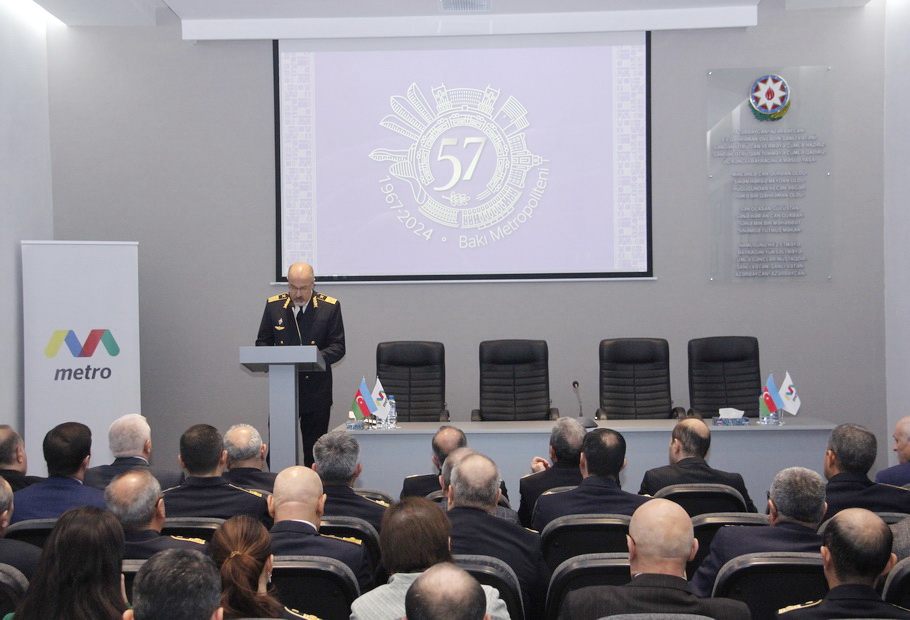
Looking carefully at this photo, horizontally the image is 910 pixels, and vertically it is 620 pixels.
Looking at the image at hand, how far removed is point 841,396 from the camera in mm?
6891

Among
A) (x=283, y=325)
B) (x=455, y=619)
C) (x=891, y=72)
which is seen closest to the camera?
(x=455, y=619)

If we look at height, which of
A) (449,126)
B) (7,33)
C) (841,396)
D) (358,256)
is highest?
(7,33)

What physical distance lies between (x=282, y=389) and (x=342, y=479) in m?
1.25

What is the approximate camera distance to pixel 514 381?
6016 mm

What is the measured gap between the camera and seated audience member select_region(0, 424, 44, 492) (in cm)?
338

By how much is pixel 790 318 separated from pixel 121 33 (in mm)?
5766

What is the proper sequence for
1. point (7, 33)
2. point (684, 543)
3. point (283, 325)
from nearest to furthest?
1. point (684, 543)
2. point (283, 325)
3. point (7, 33)

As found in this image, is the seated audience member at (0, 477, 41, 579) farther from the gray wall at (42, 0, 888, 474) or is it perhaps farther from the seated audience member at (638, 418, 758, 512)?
the gray wall at (42, 0, 888, 474)

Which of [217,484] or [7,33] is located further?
[7,33]

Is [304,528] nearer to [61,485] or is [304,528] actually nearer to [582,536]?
[582,536]

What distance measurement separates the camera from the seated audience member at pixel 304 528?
2473mm

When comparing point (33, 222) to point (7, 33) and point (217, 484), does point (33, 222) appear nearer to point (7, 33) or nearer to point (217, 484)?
point (7, 33)

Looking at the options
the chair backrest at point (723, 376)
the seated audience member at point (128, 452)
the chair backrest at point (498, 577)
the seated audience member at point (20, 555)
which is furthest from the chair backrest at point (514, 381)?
the seated audience member at point (20, 555)

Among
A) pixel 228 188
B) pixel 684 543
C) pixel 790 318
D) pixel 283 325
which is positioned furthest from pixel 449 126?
pixel 684 543
